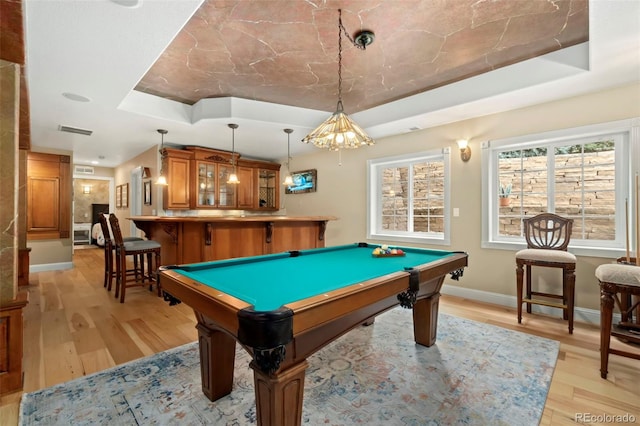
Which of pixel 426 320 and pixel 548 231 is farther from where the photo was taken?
pixel 548 231

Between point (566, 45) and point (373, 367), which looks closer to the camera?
point (373, 367)

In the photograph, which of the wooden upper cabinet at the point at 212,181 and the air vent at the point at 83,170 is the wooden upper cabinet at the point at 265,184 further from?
the air vent at the point at 83,170

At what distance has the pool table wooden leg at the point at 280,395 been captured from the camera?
1.22m

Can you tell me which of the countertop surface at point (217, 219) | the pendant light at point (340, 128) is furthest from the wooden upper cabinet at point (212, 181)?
the pendant light at point (340, 128)

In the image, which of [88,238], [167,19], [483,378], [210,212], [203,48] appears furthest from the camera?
[88,238]

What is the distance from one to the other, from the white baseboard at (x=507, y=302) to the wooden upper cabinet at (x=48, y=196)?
694 centimetres

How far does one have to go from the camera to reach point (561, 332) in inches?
109

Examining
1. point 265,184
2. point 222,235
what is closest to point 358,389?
point 222,235

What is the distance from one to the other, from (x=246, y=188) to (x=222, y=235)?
2.46 meters

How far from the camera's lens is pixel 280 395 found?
1.23 metres

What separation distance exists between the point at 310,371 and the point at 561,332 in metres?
2.40

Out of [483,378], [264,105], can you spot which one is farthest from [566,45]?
[264,105]

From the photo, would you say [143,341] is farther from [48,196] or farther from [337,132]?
[48,196]

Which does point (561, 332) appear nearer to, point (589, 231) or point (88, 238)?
point (589, 231)
